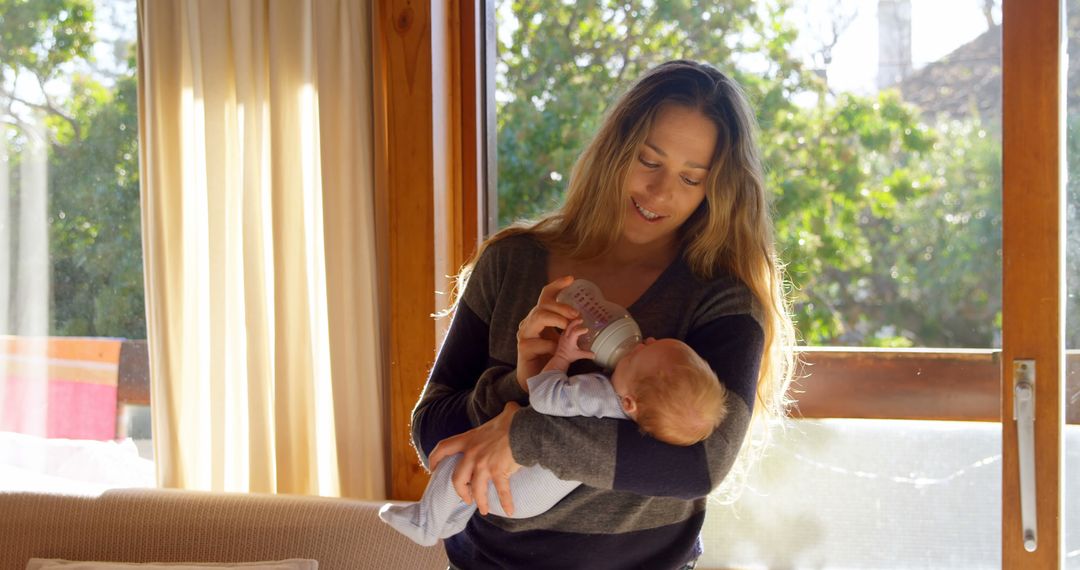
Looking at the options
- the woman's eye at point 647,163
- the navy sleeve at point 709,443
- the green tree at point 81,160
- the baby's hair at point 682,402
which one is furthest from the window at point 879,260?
the green tree at point 81,160

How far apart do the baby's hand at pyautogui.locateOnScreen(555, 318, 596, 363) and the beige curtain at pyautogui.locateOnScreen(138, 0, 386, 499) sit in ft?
3.79

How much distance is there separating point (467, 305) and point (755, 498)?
1175 mm

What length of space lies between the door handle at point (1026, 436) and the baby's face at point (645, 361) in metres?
1.20

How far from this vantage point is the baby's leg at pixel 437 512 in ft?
4.71

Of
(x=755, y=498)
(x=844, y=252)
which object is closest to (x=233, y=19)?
(x=844, y=252)

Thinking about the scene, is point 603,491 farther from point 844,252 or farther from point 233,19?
point 233,19

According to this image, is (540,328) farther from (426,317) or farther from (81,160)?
(81,160)

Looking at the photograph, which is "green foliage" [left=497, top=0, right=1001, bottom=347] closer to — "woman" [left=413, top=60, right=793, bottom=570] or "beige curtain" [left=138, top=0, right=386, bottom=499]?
"beige curtain" [left=138, top=0, right=386, bottom=499]

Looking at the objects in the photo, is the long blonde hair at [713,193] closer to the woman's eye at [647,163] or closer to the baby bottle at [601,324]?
the woman's eye at [647,163]

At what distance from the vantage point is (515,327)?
1.54 metres

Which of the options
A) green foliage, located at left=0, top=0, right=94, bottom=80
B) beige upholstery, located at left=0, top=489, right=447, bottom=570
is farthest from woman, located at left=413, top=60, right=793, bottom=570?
green foliage, located at left=0, top=0, right=94, bottom=80

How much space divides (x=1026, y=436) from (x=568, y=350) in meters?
1.32

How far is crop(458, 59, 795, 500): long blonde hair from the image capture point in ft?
4.92

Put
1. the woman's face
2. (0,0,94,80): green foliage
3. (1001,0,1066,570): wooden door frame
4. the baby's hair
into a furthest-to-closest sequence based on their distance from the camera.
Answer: (0,0,94,80): green foliage
(1001,0,1066,570): wooden door frame
the woman's face
the baby's hair
